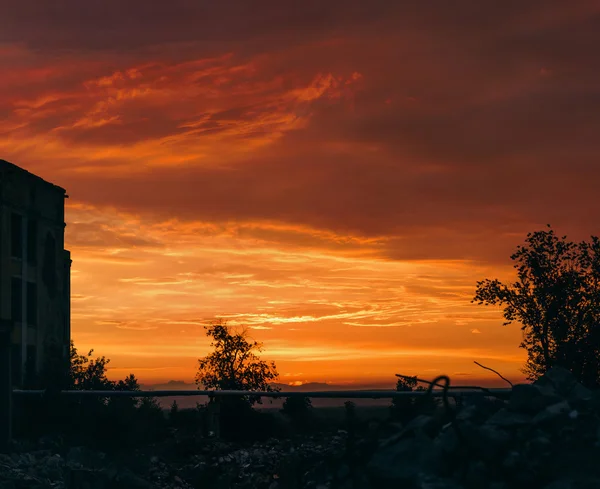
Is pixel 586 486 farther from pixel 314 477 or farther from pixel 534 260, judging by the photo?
pixel 534 260

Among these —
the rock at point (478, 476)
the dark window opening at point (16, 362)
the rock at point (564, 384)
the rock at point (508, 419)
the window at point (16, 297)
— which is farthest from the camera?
the window at point (16, 297)

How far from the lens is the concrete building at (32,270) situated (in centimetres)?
4078

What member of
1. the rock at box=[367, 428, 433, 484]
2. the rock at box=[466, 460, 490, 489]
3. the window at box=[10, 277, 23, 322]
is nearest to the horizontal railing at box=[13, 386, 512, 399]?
the rock at box=[367, 428, 433, 484]

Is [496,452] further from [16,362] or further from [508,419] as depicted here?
[16,362]

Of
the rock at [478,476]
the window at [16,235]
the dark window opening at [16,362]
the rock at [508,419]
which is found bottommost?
the rock at [478,476]

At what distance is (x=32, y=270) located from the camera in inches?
1706

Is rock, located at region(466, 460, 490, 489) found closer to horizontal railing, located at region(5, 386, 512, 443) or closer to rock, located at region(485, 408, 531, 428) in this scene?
rock, located at region(485, 408, 531, 428)

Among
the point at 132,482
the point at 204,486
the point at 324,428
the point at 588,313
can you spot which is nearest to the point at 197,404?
the point at 324,428

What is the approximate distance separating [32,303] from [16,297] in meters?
Result: 1.35

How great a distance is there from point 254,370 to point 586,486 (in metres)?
34.7

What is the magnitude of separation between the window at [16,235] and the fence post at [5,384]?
23546 mm

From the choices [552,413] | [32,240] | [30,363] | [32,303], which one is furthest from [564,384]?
[32,240]

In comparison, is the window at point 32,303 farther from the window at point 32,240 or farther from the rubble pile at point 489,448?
the rubble pile at point 489,448

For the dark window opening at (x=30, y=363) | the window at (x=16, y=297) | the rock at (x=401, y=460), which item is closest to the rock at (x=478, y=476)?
the rock at (x=401, y=460)
